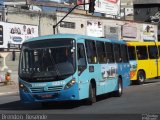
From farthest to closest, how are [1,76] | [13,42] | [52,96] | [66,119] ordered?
[13,42]
[1,76]
[52,96]
[66,119]

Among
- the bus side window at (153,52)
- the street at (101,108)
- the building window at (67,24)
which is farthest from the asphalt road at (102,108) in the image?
the building window at (67,24)

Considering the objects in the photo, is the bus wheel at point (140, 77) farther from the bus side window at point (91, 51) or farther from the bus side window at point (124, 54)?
the bus side window at point (91, 51)

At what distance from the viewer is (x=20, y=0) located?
63844 millimetres

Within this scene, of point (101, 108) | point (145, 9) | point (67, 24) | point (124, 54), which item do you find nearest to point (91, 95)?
point (101, 108)

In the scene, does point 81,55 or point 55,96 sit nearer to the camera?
point 55,96

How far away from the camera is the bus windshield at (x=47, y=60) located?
1742 cm

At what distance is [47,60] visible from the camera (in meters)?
17.6

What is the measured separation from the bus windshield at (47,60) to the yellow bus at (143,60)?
13.9 m

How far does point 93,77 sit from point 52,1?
4776 cm

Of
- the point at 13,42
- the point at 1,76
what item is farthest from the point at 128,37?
the point at 1,76

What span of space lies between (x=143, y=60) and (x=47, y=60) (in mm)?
16233

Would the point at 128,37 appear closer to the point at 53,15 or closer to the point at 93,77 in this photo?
the point at 53,15

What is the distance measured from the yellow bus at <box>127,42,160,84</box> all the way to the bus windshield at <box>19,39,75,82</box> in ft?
45.7

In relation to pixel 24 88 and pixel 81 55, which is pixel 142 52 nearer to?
pixel 81 55
